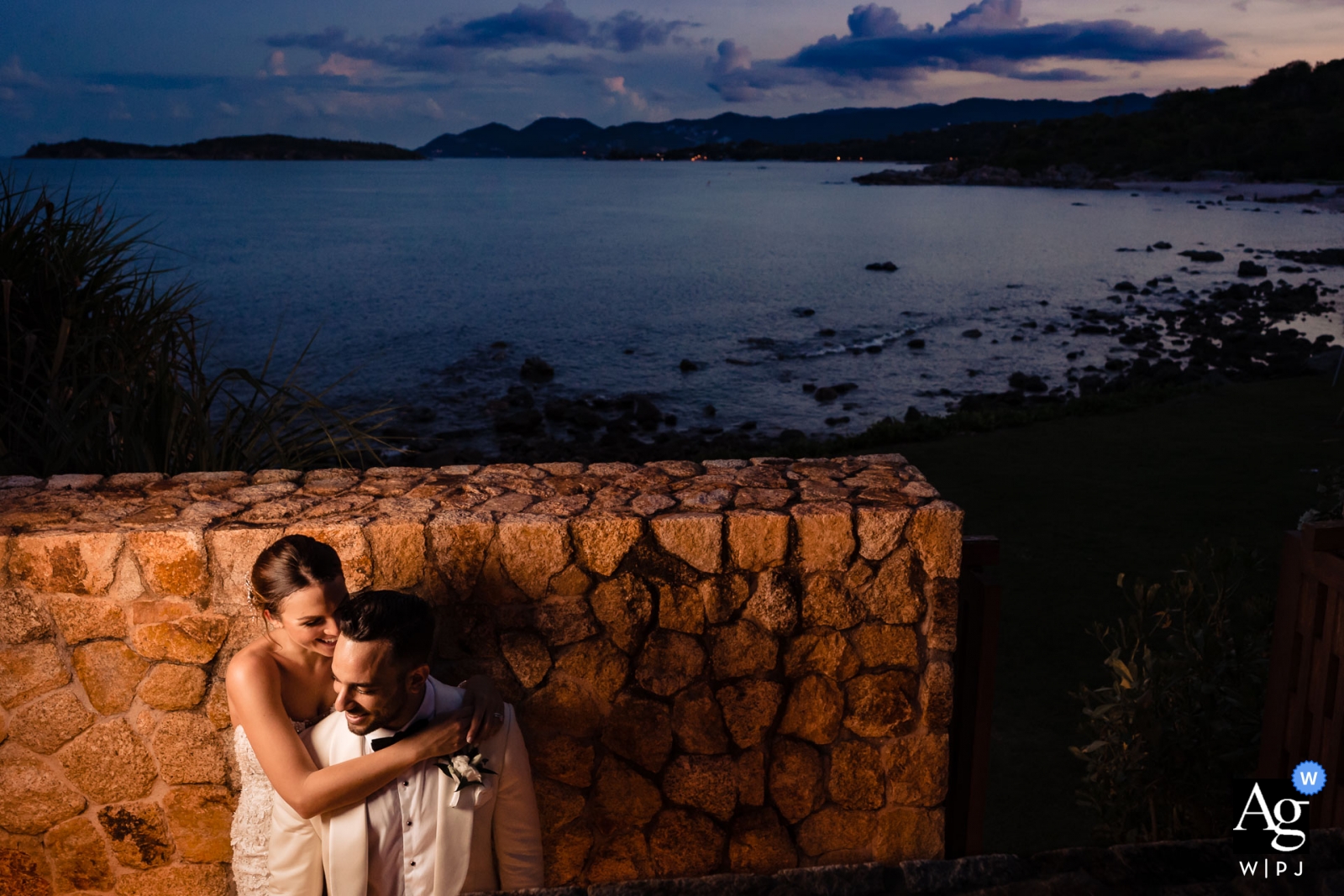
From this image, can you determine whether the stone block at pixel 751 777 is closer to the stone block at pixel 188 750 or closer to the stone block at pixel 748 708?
the stone block at pixel 748 708

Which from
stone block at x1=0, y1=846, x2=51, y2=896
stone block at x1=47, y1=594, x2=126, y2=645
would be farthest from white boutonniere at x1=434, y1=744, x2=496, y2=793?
stone block at x1=0, y1=846, x2=51, y2=896

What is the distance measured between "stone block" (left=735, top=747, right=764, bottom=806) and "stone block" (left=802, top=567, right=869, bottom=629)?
0.57 m

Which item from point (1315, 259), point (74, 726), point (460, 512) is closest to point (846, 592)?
point (460, 512)

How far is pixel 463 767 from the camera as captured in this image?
9.27 ft

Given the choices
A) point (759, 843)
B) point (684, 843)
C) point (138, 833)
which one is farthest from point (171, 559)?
point (759, 843)

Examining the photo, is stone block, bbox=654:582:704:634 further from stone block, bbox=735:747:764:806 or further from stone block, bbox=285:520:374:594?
stone block, bbox=285:520:374:594

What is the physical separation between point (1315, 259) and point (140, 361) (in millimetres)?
50426

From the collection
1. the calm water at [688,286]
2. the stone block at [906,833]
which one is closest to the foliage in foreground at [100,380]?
the stone block at [906,833]

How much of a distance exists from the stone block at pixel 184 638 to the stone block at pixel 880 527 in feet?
7.70

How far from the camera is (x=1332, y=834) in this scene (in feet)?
6.60

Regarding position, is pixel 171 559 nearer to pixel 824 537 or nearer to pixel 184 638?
pixel 184 638

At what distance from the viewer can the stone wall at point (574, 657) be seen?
3.53 m

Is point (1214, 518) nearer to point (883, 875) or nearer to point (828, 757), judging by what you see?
point (828, 757)

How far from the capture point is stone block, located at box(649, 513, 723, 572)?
3.64 meters
